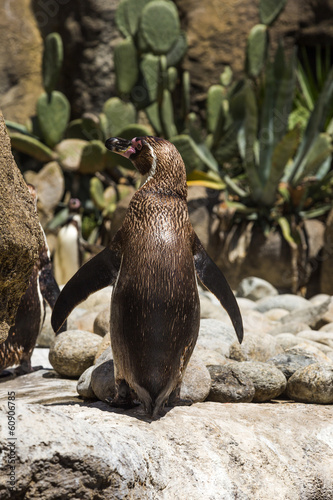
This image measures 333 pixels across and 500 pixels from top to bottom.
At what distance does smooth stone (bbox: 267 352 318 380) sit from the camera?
3334mm

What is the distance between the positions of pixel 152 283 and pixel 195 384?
2.21ft

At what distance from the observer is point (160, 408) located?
254 centimetres

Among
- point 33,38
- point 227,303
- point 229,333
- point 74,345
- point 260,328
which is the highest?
point 33,38

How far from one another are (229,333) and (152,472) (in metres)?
2.06

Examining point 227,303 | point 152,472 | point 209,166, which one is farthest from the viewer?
point 209,166

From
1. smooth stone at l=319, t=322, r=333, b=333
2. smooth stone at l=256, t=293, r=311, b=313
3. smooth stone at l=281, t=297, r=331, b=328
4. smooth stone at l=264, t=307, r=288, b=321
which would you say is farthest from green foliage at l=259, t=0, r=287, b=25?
smooth stone at l=319, t=322, r=333, b=333

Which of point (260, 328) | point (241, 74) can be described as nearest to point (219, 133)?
point (241, 74)

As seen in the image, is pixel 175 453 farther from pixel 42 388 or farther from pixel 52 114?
pixel 52 114

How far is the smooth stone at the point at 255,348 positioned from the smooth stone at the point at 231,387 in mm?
629

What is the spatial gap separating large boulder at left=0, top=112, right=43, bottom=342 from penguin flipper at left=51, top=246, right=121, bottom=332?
1.75 ft

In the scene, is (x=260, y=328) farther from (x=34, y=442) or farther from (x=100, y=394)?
(x=34, y=442)

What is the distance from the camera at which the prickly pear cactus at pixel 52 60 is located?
10070 millimetres

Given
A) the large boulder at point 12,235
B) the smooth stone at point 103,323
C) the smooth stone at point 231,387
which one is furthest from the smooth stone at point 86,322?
the large boulder at point 12,235

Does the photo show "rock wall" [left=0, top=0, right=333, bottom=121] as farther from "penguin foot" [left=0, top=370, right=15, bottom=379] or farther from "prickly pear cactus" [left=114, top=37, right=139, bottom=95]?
"penguin foot" [left=0, top=370, right=15, bottom=379]
